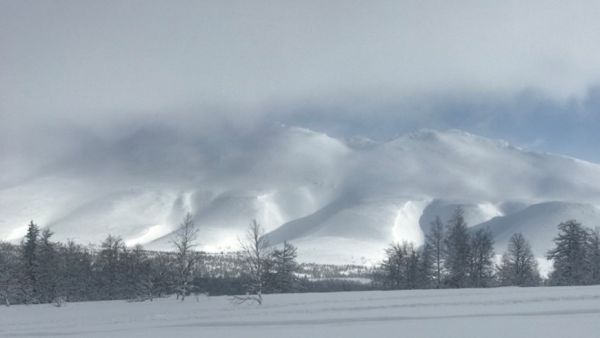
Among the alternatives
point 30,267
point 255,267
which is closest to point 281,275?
point 255,267

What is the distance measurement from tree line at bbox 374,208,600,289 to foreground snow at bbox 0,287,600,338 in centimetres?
1895

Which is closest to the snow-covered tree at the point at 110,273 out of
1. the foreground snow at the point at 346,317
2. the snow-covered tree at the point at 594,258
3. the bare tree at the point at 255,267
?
the bare tree at the point at 255,267

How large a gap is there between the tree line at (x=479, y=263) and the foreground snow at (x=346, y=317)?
62.2 ft

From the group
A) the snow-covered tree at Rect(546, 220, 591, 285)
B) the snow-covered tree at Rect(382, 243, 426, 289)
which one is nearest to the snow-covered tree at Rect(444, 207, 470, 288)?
the snow-covered tree at Rect(382, 243, 426, 289)

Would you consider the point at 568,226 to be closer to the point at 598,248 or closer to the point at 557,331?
the point at 598,248

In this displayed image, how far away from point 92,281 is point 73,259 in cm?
465

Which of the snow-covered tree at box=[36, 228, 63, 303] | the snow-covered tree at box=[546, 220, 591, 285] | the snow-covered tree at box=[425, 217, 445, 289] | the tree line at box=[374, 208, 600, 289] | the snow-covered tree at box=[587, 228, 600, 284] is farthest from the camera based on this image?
the snow-covered tree at box=[36, 228, 63, 303]

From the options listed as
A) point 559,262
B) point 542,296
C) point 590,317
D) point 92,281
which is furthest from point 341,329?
point 92,281

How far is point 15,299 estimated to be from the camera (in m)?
59.7

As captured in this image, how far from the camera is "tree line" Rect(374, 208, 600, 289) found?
56.3 metres

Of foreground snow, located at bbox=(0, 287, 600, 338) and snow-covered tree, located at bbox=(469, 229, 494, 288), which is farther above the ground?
snow-covered tree, located at bbox=(469, 229, 494, 288)

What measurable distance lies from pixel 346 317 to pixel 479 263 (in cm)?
3452

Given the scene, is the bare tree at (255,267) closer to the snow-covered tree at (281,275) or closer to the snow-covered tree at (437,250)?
the snow-covered tree at (281,275)

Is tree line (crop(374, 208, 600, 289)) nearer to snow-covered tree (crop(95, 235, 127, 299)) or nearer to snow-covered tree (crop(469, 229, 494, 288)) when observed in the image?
snow-covered tree (crop(469, 229, 494, 288))
